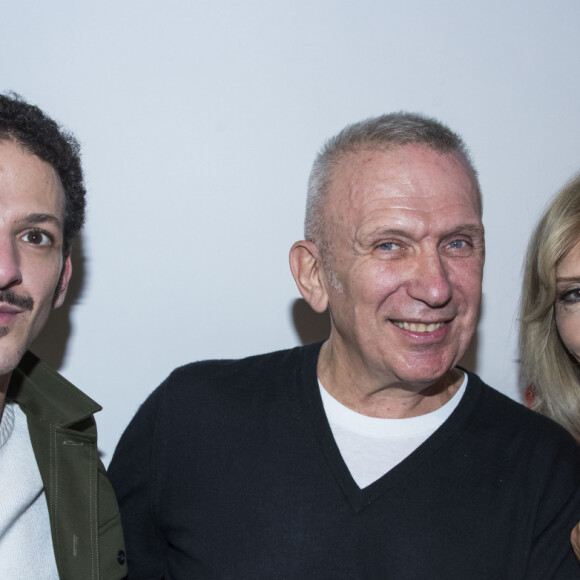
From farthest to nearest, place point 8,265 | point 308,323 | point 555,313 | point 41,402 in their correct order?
point 308,323
point 555,313
point 41,402
point 8,265

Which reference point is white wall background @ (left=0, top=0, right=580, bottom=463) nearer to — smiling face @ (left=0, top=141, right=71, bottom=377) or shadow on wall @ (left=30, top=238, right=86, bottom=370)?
shadow on wall @ (left=30, top=238, right=86, bottom=370)

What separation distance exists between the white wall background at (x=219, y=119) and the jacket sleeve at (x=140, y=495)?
277mm

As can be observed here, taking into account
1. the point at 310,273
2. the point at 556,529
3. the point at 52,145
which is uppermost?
the point at 52,145

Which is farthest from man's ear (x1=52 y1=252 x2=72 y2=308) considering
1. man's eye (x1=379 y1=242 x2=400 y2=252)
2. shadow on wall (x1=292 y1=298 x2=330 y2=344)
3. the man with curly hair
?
man's eye (x1=379 y1=242 x2=400 y2=252)

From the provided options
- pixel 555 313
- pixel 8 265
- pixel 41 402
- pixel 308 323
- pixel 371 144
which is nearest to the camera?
pixel 8 265

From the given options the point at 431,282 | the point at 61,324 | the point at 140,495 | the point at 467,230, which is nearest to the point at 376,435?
the point at 431,282

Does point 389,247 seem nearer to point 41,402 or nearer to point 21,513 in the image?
point 41,402

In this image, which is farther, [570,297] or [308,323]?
[308,323]

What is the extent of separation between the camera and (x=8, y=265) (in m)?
1.57

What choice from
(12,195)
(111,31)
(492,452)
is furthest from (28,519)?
(111,31)

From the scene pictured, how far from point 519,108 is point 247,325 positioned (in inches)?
43.1

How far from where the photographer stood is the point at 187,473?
69.6 inches

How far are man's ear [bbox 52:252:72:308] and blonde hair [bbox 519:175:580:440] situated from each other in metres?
1.26

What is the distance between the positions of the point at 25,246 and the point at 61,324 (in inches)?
19.3
